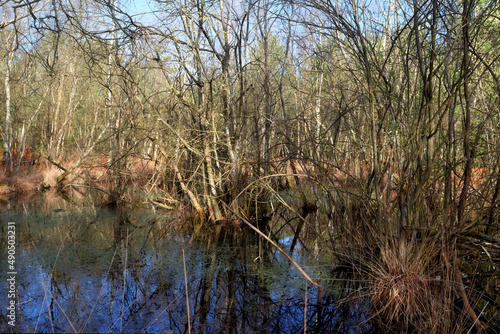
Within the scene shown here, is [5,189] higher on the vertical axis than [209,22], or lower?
lower

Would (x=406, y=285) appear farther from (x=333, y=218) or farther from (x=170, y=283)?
(x=170, y=283)

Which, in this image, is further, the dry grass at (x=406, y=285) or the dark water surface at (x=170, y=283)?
the dark water surface at (x=170, y=283)

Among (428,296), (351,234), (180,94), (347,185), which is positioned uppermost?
(180,94)

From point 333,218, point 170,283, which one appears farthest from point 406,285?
point 170,283

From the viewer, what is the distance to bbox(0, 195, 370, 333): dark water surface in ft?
10.7

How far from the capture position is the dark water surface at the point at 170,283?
3.26m

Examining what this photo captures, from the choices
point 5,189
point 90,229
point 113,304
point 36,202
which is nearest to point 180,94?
point 90,229

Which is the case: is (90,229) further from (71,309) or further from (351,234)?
(351,234)

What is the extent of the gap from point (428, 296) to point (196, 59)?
4.99 meters

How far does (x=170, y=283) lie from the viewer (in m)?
4.12

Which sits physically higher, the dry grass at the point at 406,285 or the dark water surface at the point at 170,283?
the dry grass at the point at 406,285

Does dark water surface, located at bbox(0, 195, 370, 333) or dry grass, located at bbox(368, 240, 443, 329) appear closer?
dry grass, located at bbox(368, 240, 443, 329)

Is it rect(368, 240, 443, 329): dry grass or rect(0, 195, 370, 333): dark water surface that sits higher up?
rect(368, 240, 443, 329): dry grass

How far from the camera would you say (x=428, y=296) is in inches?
121
